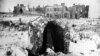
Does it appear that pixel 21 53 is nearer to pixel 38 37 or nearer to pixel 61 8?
pixel 38 37

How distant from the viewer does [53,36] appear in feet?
17.7

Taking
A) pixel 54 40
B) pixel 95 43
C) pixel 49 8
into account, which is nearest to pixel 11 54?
pixel 54 40

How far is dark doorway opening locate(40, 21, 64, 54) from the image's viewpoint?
5.04 m

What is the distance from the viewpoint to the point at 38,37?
14.3ft

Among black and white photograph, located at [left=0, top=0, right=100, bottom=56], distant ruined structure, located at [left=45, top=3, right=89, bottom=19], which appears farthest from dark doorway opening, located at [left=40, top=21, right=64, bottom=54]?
distant ruined structure, located at [left=45, top=3, right=89, bottom=19]

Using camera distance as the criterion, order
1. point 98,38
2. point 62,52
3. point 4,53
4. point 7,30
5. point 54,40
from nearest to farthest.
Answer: point 4,53 → point 7,30 → point 62,52 → point 54,40 → point 98,38

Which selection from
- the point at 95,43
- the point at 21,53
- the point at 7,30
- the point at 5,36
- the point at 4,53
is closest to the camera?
the point at 4,53

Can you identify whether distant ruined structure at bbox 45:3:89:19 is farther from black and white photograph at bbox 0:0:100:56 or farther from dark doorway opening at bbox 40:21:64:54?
dark doorway opening at bbox 40:21:64:54

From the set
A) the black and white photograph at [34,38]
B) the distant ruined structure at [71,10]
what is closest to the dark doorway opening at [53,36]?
the black and white photograph at [34,38]

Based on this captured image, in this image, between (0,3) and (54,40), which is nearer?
(0,3)

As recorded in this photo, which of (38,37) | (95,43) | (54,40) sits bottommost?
(95,43)

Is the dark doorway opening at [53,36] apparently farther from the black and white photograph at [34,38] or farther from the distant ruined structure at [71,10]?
the distant ruined structure at [71,10]

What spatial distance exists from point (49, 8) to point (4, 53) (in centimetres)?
1022

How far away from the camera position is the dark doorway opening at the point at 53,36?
198 inches
